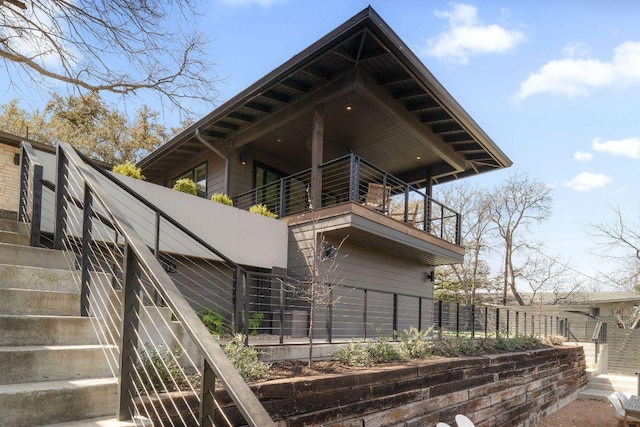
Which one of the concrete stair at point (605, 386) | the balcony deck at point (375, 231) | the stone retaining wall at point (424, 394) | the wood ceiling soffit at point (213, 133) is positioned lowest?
the concrete stair at point (605, 386)

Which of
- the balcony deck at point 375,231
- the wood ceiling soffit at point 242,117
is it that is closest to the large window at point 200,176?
the wood ceiling soffit at point 242,117

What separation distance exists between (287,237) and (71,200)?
5816mm

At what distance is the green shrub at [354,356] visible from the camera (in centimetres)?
546

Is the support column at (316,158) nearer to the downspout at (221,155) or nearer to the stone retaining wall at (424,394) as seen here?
the downspout at (221,155)

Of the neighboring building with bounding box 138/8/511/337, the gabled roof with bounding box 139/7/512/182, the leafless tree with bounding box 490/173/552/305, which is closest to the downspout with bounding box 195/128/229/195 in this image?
the neighboring building with bounding box 138/8/511/337

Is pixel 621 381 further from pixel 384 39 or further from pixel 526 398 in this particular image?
pixel 384 39

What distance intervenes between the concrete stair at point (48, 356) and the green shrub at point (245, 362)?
1253 mm

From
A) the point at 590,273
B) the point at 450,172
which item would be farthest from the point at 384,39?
the point at 590,273

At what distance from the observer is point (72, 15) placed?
7.62 meters

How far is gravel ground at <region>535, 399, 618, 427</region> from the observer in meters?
9.68

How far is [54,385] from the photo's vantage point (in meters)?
2.47

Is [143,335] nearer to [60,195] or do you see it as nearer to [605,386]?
[60,195]

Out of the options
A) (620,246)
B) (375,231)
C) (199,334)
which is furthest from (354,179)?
(620,246)

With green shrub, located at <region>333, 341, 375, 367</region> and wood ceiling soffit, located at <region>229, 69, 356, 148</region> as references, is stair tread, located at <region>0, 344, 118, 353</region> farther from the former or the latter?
wood ceiling soffit, located at <region>229, 69, 356, 148</region>
